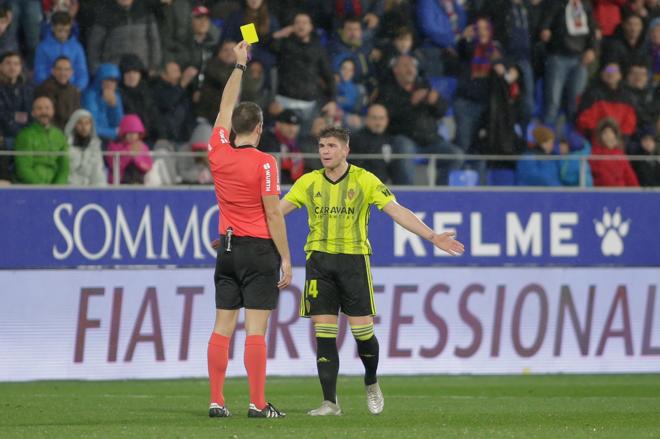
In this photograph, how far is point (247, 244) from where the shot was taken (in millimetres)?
9898

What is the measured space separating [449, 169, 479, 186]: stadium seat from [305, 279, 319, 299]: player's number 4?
608cm

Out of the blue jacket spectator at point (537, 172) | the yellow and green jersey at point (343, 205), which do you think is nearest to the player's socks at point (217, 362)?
the yellow and green jersey at point (343, 205)

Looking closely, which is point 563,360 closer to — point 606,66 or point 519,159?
point 519,159

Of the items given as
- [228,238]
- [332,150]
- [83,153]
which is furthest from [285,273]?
[83,153]

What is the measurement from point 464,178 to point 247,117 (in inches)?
278

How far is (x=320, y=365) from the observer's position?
10.4 m

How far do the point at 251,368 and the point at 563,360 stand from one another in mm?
7059

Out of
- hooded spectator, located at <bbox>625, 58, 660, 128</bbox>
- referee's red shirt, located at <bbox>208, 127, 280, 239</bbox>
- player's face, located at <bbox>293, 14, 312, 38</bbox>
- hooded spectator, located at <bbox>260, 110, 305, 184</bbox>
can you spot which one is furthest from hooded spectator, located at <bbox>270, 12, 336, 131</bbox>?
referee's red shirt, located at <bbox>208, 127, 280, 239</bbox>

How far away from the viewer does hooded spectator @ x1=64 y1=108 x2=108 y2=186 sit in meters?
14.9

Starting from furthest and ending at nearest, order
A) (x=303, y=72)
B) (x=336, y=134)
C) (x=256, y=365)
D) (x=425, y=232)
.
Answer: (x=303, y=72) → (x=336, y=134) → (x=425, y=232) → (x=256, y=365)

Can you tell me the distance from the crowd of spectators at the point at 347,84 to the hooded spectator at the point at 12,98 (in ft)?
0.05

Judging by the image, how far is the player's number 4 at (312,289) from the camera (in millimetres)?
10423

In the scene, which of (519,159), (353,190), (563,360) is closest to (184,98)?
(519,159)

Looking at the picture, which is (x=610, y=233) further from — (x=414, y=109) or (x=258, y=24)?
(x=258, y=24)
